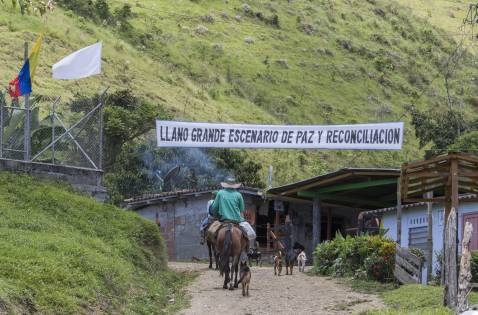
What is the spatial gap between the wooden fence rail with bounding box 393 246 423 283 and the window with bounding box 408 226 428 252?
14.8ft

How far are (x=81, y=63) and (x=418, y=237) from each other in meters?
10.5

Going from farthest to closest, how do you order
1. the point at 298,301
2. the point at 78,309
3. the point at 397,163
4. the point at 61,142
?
the point at 397,163 < the point at 61,142 < the point at 298,301 < the point at 78,309

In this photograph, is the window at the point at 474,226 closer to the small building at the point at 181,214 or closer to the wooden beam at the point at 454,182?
the wooden beam at the point at 454,182

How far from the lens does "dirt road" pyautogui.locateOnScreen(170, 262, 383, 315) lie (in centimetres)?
1595

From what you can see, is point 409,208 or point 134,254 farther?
point 409,208

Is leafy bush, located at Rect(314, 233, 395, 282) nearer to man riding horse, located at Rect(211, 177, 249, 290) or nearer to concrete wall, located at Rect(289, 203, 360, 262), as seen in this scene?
man riding horse, located at Rect(211, 177, 249, 290)

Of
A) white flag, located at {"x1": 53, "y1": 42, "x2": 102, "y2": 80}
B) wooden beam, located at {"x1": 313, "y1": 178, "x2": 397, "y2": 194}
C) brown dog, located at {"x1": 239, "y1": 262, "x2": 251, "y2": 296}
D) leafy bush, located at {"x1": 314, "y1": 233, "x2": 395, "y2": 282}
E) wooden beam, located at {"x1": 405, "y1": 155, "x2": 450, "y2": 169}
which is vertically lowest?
brown dog, located at {"x1": 239, "y1": 262, "x2": 251, "y2": 296}

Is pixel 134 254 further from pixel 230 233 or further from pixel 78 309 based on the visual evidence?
pixel 78 309

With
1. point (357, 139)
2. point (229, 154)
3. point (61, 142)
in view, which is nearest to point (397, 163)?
point (229, 154)

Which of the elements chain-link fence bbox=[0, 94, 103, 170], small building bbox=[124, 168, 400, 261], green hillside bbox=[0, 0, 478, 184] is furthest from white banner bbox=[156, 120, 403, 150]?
green hillside bbox=[0, 0, 478, 184]

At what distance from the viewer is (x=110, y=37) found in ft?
198

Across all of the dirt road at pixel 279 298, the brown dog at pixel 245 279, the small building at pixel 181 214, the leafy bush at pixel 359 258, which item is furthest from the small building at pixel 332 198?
the brown dog at pixel 245 279

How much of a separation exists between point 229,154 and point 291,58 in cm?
2546

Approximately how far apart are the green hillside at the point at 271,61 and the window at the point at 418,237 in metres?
22.0
